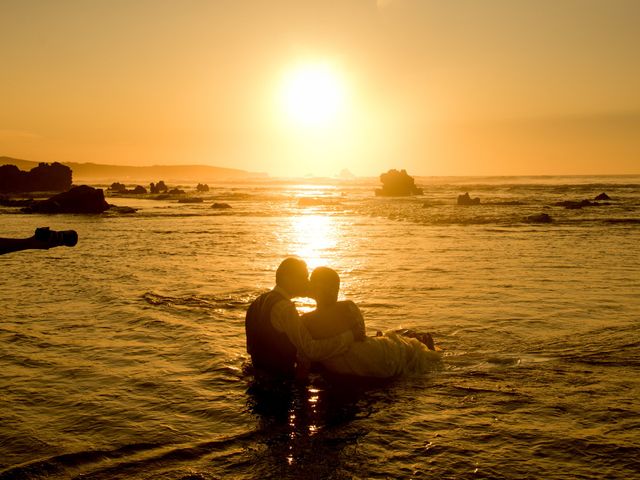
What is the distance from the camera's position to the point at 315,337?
758cm

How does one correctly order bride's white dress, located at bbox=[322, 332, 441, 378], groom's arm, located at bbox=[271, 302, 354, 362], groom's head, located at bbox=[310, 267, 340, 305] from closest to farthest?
groom's arm, located at bbox=[271, 302, 354, 362]
groom's head, located at bbox=[310, 267, 340, 305]
bride's white dress, located at bbox=[322, 332, 441, 378]

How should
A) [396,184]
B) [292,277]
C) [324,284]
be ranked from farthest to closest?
1. [396,184]
2. [324,284]
3. [292,277]

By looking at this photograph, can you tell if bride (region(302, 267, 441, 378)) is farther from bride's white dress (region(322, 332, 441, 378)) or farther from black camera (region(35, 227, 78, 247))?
black camera (region(35, 227, 78, 247))

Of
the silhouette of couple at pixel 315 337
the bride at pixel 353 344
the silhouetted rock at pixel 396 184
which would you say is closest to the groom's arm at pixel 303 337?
the silhouette of couple at pixel 315 337

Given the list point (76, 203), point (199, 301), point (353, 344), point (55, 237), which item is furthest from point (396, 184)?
point (55, 237)

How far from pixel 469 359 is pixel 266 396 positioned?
3380mm

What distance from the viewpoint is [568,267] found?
1703cm

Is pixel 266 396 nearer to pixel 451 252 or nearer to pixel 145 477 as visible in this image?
pixel 145 477

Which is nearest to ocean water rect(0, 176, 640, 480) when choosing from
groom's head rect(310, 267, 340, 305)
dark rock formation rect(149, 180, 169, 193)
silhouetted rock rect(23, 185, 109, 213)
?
groom's head rect(310, 267, 340, 305)

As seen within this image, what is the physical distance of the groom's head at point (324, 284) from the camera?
737 cm

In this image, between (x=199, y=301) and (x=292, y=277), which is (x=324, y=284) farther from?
(x=199, y=301)

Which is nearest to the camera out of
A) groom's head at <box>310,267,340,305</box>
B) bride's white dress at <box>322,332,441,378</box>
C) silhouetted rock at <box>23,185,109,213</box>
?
groom's head at <box>310,267,340,305</box>

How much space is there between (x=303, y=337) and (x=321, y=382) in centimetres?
83

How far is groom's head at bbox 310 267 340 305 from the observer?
7367 mm
